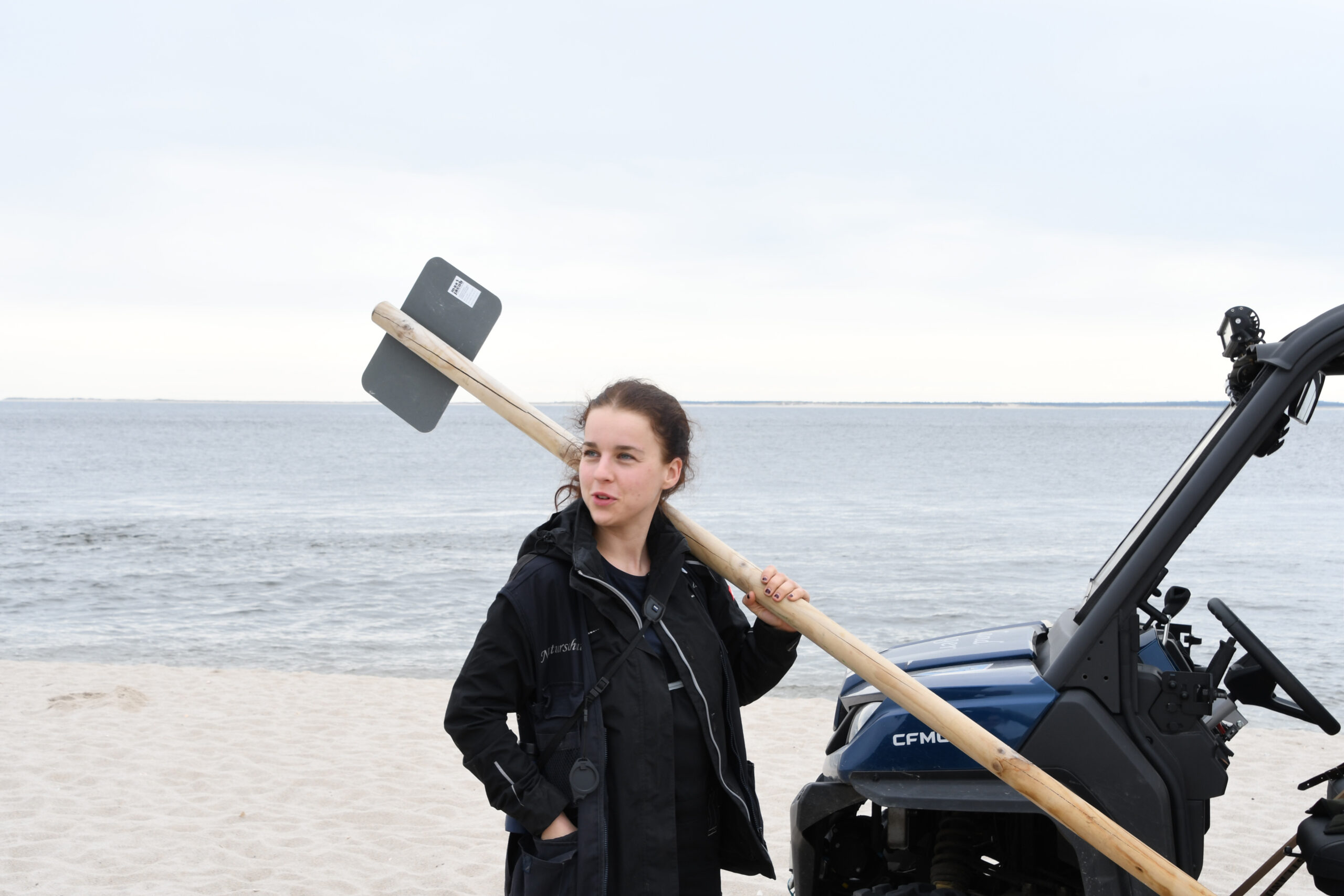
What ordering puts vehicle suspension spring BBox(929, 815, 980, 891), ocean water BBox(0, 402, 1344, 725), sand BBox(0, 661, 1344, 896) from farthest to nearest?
ocean water BBox(0, 402, 1344, 725), sand BBox(0, 661, 1344, 896), vehicle suspension spring BBox(929, 815, 980, 891)

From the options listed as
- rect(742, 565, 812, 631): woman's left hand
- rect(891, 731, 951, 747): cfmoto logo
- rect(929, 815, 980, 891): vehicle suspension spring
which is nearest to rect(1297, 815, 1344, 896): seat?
rect(929, 815, 980, 891): vehicle suspension spring

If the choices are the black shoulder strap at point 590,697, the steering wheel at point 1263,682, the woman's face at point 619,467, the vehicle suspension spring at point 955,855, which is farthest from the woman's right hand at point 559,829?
the steering wheel at point 1263,682

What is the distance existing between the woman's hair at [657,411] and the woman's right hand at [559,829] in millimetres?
737

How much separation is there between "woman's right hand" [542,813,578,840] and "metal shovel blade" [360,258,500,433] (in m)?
1.24

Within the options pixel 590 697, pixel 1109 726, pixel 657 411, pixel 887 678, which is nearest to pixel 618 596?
pixel 590 697

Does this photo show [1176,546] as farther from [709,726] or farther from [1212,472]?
[709,726]

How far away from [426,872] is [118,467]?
55002 mm

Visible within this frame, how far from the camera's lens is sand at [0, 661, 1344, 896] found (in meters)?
5.25

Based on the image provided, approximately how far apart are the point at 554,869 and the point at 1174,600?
7.44ft

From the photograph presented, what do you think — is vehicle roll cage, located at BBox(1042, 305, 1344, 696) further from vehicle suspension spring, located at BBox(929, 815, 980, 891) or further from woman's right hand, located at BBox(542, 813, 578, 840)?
woman's right hand, located at BBox(542, 813, 578, 840)

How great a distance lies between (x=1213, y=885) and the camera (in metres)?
5.21

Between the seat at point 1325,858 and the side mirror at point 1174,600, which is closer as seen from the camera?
the seat at point 1325,858

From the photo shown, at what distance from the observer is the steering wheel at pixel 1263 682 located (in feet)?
10.7

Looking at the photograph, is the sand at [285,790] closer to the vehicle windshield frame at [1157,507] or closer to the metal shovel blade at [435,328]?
the vehicle windshield frame at [1157,507]
